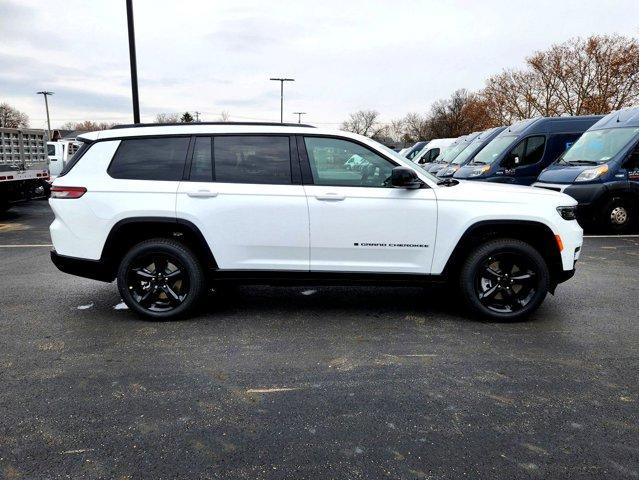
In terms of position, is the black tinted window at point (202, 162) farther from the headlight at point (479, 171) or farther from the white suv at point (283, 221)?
the headlight at point (479, 171)

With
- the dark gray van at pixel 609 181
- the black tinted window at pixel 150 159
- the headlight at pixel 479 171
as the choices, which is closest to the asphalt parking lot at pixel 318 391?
the black tinted window at pixel 150 159

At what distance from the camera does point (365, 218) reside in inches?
175

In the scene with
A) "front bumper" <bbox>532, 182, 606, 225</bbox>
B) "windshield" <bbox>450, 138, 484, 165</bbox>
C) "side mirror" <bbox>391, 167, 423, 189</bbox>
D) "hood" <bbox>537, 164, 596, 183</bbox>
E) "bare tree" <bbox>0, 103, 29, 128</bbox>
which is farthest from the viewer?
"bare tree" <bbox>0, 103, 29, 128</bbox>

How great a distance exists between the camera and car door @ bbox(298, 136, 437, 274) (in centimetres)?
446

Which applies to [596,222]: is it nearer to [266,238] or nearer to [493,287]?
[493,287]

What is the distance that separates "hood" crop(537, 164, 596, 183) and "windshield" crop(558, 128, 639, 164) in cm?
23

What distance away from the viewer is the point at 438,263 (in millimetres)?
4555

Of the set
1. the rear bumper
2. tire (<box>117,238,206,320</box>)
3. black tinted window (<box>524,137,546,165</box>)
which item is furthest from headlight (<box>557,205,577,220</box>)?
black tinted window (<box>524,137,546,165</box>)

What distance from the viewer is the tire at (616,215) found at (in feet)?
31.7

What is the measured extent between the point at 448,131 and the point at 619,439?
2990 inches

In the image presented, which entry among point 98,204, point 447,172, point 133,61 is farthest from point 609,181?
point 133,61

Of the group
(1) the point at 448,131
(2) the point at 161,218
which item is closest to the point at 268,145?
(2) the point at 161,218

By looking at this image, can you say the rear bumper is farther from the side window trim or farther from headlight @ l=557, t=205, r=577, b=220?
headlight @ l=557, t=205, r=577, b=220

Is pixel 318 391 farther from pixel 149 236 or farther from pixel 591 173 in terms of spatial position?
pixel 591 173
